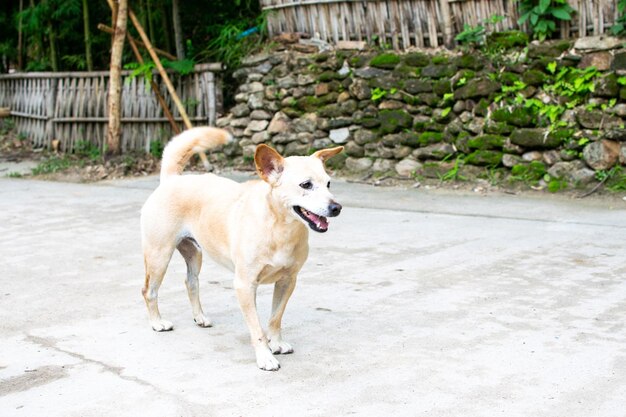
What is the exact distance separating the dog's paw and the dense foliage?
832 cm

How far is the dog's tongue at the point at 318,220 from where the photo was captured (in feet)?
13.7

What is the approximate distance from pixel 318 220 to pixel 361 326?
112cm

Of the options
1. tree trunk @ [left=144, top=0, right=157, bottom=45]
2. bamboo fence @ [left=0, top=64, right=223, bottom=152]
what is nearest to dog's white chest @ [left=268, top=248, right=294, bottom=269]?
bamboo fence @ [left=0, top=64, right=223, bottom=152]

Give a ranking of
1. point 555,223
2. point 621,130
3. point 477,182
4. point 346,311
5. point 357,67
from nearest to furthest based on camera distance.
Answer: point 346,311, point 555,223, point 621,130, point 477,182, point 357,67

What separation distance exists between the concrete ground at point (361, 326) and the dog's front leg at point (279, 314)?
86 mm

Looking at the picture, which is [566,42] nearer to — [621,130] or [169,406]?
[621,130]

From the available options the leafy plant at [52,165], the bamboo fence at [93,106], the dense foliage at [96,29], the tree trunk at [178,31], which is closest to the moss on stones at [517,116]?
the dense foliage at [96,29]

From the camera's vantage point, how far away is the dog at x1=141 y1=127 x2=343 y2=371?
4.26 meters

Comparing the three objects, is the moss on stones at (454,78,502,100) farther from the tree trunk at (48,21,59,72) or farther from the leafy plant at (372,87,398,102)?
the tree trunk at (48,21,59,72)

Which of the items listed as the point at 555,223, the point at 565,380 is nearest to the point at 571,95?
the point at 555,223

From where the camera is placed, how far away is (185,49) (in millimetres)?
13453

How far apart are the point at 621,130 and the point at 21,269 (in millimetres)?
6001

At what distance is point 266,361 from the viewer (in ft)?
14.3

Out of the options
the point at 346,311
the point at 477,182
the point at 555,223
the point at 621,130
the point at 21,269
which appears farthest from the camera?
the point at 477,182
